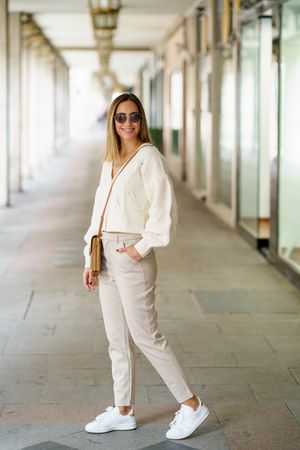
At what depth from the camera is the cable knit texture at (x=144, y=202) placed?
3.88m

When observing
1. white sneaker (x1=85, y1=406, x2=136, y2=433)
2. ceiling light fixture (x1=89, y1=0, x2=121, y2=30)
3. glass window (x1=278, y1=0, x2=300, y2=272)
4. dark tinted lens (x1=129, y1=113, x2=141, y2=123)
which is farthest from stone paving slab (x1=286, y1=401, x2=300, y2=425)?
ceiling light fixture (x1=89, y1=0, x2=121, y2=30)

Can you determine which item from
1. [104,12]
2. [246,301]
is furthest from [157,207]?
[104,12]

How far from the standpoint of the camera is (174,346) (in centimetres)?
575

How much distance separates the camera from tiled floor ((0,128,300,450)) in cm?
414

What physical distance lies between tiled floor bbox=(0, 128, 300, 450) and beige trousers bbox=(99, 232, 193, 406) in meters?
0.27

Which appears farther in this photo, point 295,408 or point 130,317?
point 295,408

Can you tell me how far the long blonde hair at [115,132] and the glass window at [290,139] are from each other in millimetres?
4069

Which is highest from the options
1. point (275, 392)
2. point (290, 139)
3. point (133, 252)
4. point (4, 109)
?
point (4, 109)

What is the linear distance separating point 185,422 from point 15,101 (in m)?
13.3

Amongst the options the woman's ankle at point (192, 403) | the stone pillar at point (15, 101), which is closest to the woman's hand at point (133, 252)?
the woman's ankle at point (192, 403)

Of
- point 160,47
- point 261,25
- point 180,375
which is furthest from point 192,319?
point 160,47

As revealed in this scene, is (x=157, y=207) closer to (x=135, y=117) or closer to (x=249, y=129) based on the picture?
(x=135, y=117)

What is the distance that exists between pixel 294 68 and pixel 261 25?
2013mm

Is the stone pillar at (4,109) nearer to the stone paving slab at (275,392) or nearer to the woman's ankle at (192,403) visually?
the stone paving slab at (275,392)
